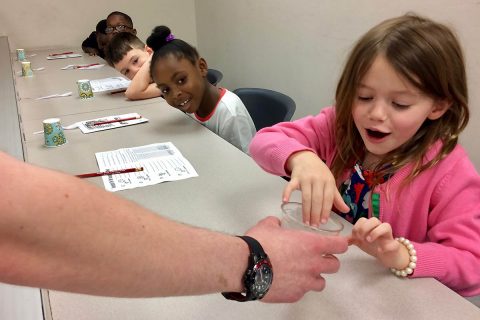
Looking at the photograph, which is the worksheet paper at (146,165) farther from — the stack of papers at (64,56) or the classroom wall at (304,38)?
the stack of papers at (64,56)

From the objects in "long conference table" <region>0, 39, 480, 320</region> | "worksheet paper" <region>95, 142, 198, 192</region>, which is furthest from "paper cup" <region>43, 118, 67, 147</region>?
"worksheet paper" <region>95, 142, 198, 192</region>

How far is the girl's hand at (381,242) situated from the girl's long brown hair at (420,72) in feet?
0.97

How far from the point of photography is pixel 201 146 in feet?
5.06

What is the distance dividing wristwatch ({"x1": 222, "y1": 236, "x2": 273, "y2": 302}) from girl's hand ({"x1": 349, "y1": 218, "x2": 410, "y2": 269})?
8.1 inches

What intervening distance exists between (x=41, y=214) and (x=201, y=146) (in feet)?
3.60

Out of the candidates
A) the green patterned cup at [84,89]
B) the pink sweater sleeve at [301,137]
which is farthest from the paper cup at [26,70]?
the pink sweater sleeve at [301,137]

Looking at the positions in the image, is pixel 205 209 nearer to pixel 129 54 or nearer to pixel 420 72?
pixel 420 72

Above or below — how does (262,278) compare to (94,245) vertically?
below

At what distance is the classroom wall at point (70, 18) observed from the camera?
4198mm

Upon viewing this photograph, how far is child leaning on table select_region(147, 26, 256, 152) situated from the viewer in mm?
1877

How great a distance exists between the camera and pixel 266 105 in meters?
2.14

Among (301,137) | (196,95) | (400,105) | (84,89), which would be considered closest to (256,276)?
(400,105)

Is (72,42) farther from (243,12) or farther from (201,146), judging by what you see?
(201,146)

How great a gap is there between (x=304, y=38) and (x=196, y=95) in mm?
1234
